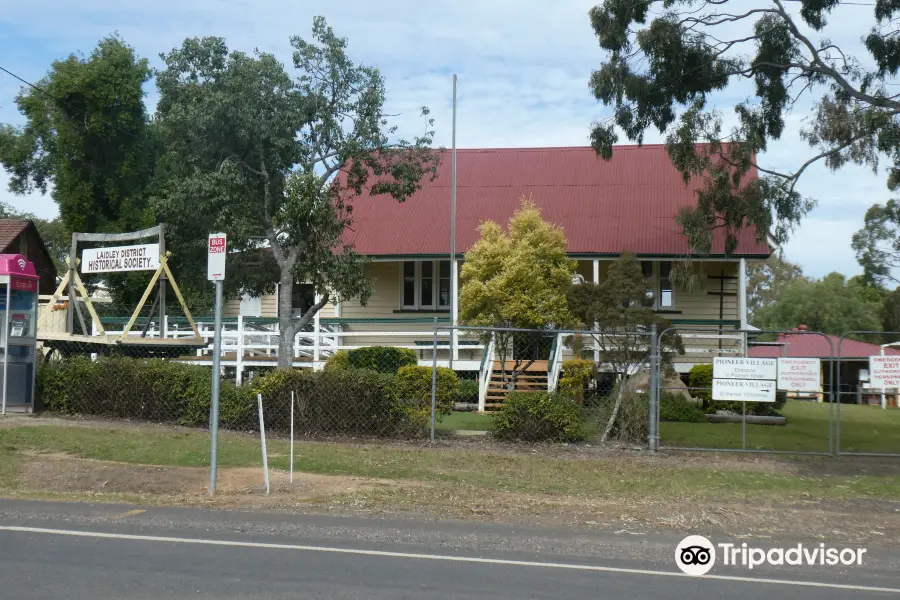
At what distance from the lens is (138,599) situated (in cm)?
616

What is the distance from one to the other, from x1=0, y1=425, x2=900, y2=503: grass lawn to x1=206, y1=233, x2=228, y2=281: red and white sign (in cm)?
344

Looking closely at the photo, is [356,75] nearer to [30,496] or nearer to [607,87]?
[607,87]

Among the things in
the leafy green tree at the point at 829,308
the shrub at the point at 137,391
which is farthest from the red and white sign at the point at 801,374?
the leafy green tree at the point at 829,308

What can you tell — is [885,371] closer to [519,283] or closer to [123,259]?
[519,283]

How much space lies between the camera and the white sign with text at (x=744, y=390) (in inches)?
541

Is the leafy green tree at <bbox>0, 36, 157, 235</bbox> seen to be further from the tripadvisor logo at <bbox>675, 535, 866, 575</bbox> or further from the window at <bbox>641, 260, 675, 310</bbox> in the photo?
the tripadvisor logo at <bbox>675, 535, 866, 575</bbox>

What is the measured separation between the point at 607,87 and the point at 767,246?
6.99 m

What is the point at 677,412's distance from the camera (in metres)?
18.8

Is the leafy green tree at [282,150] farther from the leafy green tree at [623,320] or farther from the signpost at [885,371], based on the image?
the signpost at [885,371]

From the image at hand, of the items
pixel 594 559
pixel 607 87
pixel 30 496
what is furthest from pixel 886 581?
pixel 607 87

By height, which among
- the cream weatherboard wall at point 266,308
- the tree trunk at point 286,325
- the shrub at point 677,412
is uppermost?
the cream weatherboard wall at point 266,308

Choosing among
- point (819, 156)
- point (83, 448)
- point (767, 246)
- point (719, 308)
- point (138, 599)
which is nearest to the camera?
point (138, 599)

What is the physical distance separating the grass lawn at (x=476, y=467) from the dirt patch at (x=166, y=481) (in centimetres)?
38

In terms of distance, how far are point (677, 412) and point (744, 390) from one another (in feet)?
16.6
